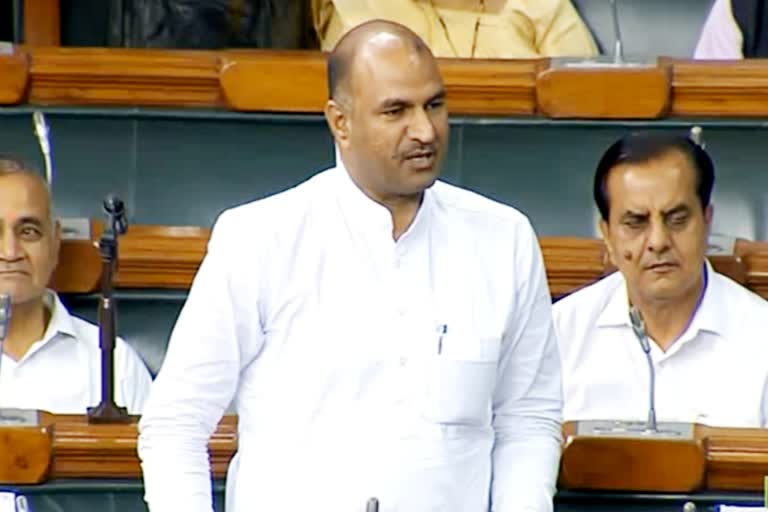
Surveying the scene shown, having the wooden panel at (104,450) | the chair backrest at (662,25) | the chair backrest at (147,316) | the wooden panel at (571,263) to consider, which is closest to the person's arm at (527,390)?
the wooden panel at (104,450)

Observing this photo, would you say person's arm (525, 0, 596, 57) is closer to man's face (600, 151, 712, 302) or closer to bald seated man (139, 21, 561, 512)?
man's face (600, 151, 712, 302)

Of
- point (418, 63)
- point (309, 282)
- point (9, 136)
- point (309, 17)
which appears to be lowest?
point (309, 282)

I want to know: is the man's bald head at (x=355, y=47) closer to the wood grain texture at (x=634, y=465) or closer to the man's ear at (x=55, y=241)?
the wood grain texture at (x=634, y=465)

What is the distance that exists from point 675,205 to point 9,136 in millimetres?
1306

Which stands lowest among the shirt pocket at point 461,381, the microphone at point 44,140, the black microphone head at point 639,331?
the shirt pocket at point 461,381

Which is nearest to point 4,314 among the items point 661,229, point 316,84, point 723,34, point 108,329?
point 108,329

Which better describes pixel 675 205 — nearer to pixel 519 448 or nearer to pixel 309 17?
pixel 519 448

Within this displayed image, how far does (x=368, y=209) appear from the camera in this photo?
11.0ft

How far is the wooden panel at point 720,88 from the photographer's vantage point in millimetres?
4598

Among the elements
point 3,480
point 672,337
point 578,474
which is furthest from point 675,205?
point 3,480

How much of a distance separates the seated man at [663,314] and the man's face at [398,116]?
0.95 m

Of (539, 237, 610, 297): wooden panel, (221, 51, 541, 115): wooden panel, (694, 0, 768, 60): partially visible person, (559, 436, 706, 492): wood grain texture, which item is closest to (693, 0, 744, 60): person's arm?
(694, 0, 768, 60): partially visible person

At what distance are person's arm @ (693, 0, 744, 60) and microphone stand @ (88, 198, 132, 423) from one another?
155 centimetres

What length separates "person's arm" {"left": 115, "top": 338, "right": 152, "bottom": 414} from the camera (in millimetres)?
4207
